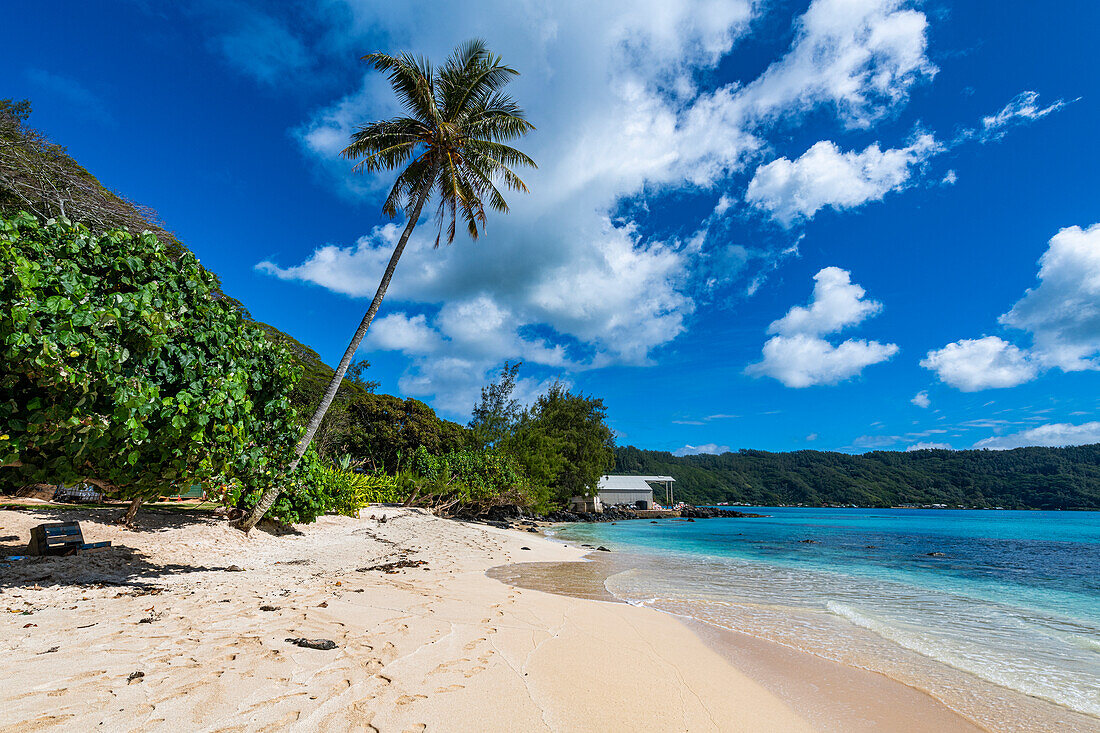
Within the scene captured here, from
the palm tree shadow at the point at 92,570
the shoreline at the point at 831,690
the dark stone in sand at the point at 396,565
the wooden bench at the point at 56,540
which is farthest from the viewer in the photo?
the dark stone in sand at the point at 396,565

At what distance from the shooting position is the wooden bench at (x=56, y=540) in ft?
22.4

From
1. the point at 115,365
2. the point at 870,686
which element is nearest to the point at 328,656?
the point at 115,365

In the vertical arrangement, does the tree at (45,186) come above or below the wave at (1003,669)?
above

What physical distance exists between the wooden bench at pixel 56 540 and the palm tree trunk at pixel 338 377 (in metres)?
2.82

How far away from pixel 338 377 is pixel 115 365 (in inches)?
272

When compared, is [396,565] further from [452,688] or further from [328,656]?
[452,688]

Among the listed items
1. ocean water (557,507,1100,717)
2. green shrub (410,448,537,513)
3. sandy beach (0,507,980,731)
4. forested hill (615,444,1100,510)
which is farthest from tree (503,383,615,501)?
forested hill (615,444,1100,510)

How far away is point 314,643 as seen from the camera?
408 cm

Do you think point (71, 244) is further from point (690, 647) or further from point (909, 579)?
point (909, 579)

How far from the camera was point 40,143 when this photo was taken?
15805mm

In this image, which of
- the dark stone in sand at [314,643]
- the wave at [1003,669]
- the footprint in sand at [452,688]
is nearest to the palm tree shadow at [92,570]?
the dark stone in sand at [314,643]

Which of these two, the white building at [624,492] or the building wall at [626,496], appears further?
the white building at [624,492]

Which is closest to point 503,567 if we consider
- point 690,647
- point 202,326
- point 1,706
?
point 690,647

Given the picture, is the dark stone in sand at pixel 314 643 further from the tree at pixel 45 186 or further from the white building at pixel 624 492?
the white building at pixel 624 492
